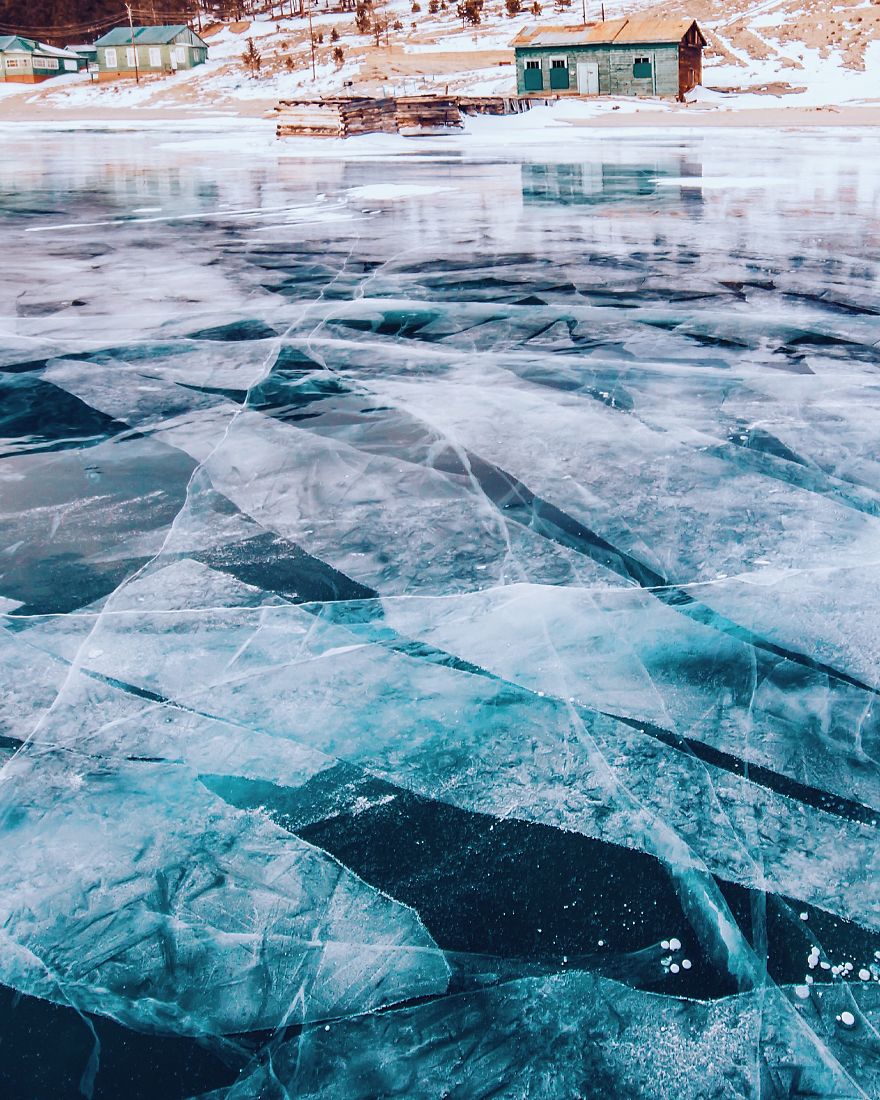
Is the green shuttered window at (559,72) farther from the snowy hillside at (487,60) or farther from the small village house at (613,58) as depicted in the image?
the snowy hillside at (487,60)

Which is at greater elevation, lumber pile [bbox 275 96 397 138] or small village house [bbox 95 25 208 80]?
small village house [bbox 95 25 208 80]

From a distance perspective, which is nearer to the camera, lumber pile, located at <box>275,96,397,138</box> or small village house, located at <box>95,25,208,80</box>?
lumber pile, located at <box>275,96,397,138</box>

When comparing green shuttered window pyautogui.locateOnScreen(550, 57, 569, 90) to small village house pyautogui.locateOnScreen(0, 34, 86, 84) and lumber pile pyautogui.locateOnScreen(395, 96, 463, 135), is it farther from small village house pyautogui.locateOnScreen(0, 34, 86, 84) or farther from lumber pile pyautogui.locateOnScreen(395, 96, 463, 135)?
small village house pyautogui.locateOnScreen(0, 34, 86, 84)

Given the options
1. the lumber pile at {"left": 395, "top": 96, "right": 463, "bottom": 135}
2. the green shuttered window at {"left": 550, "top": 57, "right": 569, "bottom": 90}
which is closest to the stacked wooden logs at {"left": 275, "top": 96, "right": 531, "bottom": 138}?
the lumber pile at {"left": 395, "top": 96, "right": 463, "bottom": 135}

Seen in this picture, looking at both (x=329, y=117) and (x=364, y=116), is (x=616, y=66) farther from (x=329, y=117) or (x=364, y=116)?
(x=329, y=117)

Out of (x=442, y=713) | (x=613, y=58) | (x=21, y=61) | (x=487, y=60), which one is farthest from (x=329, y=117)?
(x=21, y=61)

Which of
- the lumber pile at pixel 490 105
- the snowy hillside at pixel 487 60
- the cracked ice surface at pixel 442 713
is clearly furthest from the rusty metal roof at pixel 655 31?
the cracked ice surface at pixel 442 713

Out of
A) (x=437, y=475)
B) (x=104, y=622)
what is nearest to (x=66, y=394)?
(x=437, y=475)
